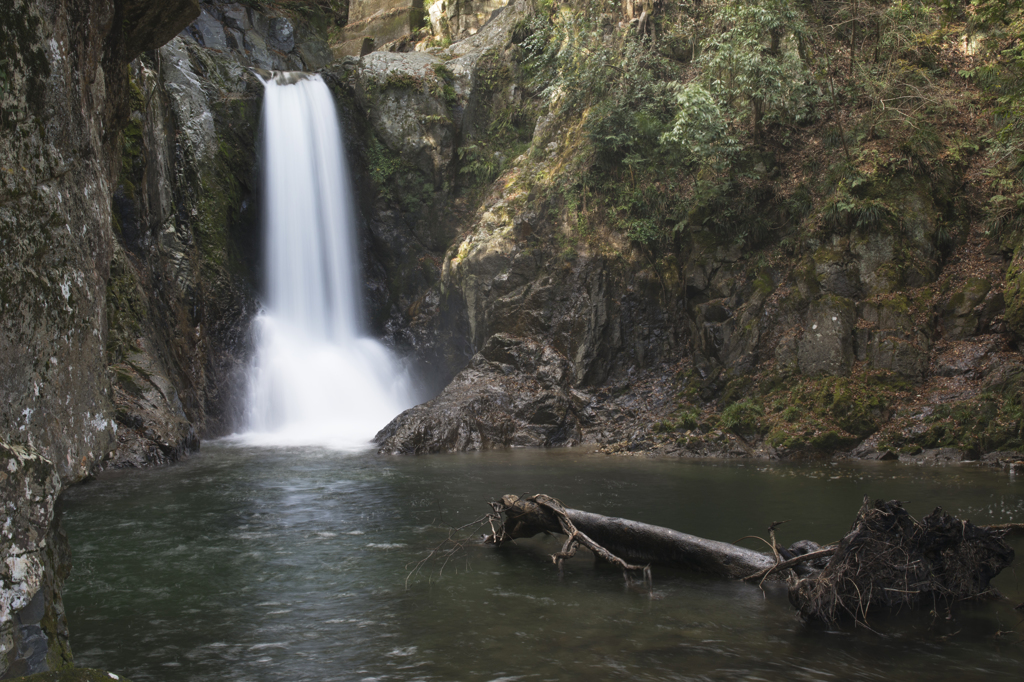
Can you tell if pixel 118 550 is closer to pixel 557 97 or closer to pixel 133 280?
pixel 133 280

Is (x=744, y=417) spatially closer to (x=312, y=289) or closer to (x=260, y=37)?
(x=312, y=289)

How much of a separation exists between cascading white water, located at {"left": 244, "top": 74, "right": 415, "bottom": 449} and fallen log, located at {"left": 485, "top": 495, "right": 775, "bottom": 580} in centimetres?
1085

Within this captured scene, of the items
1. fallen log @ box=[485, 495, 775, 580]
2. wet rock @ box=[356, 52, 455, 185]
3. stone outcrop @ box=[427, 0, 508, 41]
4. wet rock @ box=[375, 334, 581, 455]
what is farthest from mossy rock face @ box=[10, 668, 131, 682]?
stone outcrop @ box=[427, 0, 508, 41]

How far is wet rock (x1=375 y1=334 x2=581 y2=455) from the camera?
565 inches

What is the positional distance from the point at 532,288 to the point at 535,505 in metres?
11.0

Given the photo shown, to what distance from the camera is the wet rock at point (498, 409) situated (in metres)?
14.4

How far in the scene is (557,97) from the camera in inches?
783

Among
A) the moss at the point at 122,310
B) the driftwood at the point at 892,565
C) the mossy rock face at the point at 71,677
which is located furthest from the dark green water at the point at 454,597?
the moss at the point at 122,310

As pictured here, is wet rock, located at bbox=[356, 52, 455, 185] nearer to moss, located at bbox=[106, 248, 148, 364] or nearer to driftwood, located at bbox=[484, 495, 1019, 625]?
moss, located at bbox=[106, 248, 148, 364]

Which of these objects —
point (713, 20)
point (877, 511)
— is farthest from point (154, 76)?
point (877, 511)

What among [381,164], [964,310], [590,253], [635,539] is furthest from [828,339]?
[381,164]

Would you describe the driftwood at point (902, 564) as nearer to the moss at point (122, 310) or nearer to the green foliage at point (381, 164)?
the moss at point (122, 310)

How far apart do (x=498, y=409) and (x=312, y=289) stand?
25.2 feet

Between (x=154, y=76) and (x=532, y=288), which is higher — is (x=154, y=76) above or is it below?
above
